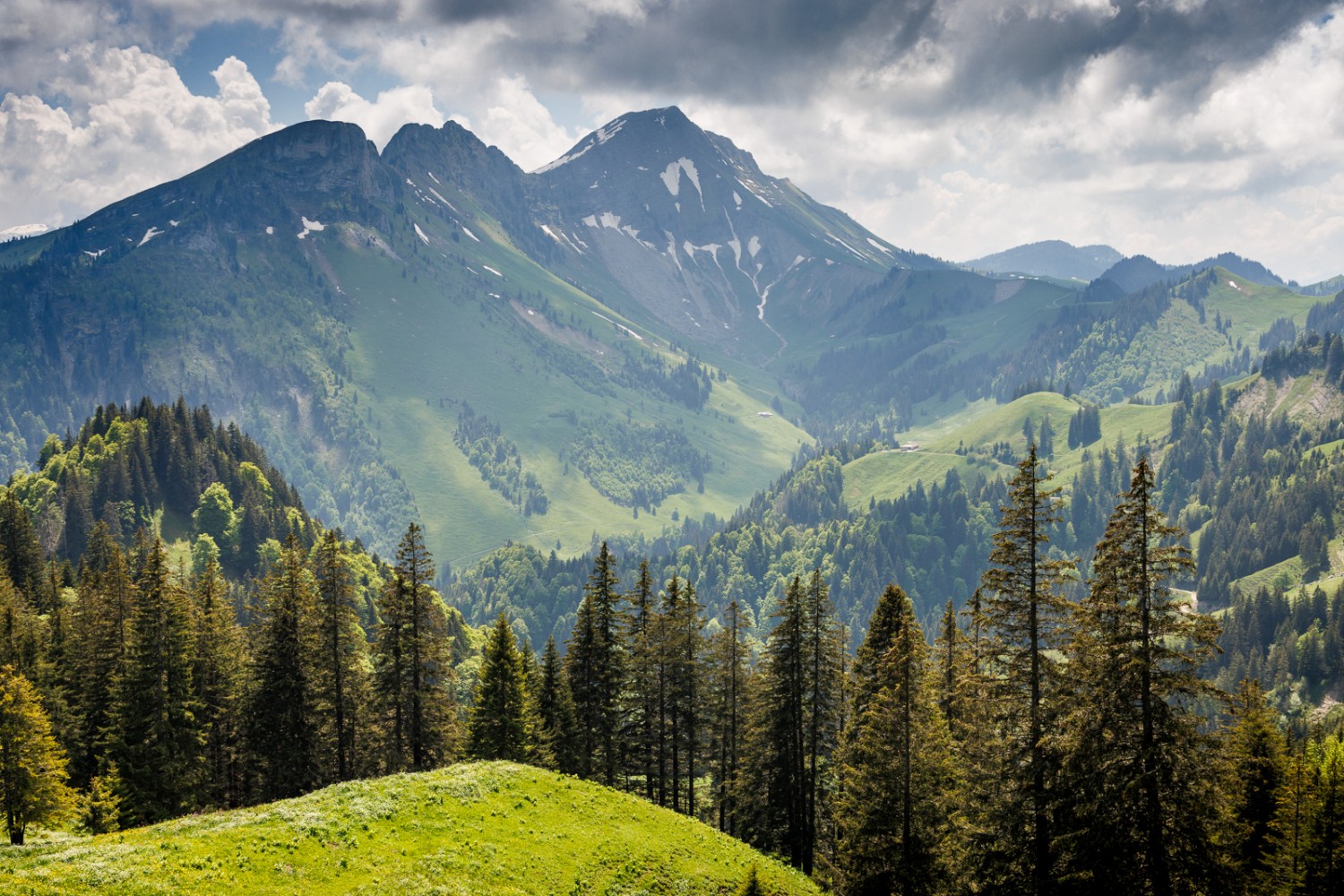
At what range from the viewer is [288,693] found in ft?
172

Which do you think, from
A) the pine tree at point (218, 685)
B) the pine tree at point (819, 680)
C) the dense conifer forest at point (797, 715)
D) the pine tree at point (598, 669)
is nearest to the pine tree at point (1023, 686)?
the dense conifer forest at point (797, 715)

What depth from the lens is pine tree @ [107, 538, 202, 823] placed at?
2036 inches

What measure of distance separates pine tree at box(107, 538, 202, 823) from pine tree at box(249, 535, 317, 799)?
4.21 m

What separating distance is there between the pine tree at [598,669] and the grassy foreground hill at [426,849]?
38.3 feet

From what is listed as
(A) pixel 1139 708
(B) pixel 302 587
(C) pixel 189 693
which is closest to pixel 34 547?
(C) pixel 189 693

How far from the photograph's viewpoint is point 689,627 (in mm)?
57438

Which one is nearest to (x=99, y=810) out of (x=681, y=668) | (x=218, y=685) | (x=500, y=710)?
(x=218, y=685)

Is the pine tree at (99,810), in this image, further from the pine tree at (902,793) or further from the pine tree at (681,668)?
the pine tree at (902,793)

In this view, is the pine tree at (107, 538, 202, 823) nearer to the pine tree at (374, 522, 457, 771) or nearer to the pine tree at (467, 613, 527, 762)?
the pine tree at (374, 522, 457, 771)

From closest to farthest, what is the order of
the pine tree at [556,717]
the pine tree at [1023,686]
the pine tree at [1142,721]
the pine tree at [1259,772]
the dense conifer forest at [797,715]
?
the pine tree at [1142,721] → the dense conifer forest at [797,715] → the pine tree at [1023,686] → the pine tree at [1259,772] → the pine tree at [556,717]

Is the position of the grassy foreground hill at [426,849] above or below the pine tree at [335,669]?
below

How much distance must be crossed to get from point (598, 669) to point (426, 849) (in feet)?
79.0

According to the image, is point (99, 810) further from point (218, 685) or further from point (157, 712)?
point (218, 685)

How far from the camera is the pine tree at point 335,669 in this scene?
172 feet
